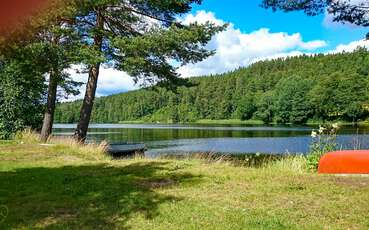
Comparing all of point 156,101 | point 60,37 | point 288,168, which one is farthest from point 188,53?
point 156,101

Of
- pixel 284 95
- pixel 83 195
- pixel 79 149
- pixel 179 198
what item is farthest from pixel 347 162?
pixel 284 95

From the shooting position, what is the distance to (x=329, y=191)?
30.2ft

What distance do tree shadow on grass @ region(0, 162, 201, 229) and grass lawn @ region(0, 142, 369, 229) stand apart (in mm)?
17

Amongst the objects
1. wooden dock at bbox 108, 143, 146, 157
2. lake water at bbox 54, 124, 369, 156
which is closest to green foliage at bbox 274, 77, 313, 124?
lake water at bbox 54, 124, 369, 156

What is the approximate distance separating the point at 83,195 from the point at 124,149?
47.4 ft

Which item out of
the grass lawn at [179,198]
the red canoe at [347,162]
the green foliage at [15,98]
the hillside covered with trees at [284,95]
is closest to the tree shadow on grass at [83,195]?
the grass lawn at [179,198]

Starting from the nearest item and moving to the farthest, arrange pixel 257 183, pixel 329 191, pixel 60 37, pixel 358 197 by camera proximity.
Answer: pixel 358 197 < pixel 329 191 < pixel 257 183 < pixel 60 37

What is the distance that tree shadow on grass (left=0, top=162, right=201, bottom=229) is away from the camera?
6.95 m

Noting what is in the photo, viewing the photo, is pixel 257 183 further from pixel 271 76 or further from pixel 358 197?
pixel 271 76

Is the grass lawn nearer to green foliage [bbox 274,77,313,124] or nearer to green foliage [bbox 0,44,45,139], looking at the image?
green foliage [bbox 0,44,45,139]

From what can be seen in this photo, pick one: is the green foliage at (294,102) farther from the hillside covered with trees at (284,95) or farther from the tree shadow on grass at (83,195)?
the tree shadow on grass at (83,195)

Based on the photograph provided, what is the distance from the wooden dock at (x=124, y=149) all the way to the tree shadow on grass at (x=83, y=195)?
28.3ft

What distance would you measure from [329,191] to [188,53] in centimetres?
1296

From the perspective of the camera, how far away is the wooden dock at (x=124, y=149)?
2221cm
